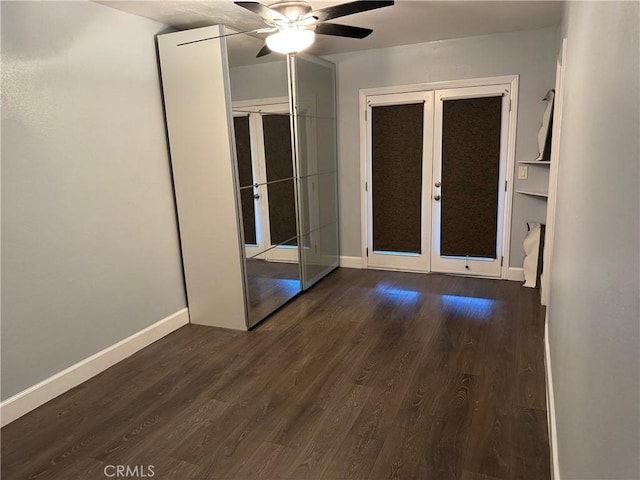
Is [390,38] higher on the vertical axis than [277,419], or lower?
higher

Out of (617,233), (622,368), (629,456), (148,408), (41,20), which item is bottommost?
(148,408)

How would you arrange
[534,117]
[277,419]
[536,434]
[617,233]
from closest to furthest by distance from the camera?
[617,233] < [536,434] < [277,419] < [534,117]

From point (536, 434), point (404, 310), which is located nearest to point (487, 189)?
point (404, 310)

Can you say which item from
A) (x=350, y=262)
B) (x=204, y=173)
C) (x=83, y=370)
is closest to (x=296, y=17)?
(x=204, y=173)

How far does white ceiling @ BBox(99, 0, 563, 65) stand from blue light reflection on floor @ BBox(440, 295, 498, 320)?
2555 millimetres

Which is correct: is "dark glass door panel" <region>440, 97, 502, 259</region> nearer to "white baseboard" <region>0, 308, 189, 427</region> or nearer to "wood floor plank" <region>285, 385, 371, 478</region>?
"wood floor plank" <region>285, 385, 371, 478</region>

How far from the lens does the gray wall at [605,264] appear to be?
2.57 ft

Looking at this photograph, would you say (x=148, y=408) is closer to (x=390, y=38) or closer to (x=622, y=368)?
(x=622, y=368)

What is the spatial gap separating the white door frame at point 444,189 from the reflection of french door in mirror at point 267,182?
1.69 m

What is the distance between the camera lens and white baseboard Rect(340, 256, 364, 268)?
538cm

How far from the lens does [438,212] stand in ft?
15.9

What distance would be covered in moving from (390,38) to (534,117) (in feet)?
5.45

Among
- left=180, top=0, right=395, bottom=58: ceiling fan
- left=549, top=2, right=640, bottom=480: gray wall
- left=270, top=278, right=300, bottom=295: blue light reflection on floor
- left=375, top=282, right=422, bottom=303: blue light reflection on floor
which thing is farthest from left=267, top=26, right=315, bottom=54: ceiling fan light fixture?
left=375, top=282, right=422, bottom=303: blue light reflection on floor

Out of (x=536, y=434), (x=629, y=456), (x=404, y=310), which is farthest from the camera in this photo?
(x=404, y=310)
